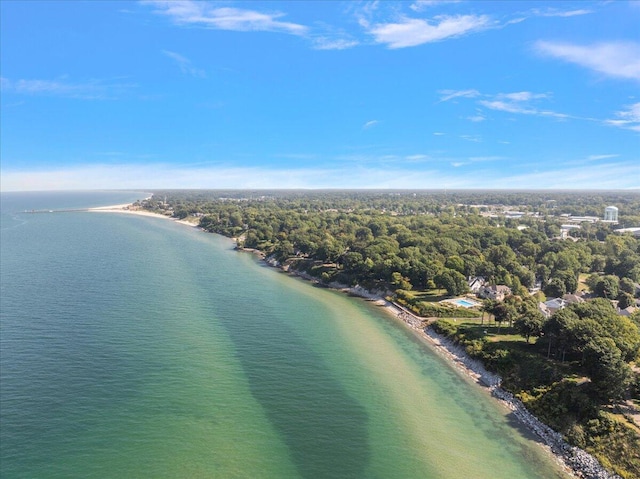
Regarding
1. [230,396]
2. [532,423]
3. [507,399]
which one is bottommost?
[532,423]

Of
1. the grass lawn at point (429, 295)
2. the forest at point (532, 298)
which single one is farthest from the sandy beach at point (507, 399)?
the grass lawn at point (429, 295)

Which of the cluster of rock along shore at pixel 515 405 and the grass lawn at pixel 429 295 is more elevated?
the grass lawn at pixel 429 295

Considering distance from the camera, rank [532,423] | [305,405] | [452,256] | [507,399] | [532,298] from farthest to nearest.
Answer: [452,256]
[532,298]
[507,399]
[305,405]
[532,423]

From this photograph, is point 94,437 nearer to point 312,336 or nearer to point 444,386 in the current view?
point 312,336

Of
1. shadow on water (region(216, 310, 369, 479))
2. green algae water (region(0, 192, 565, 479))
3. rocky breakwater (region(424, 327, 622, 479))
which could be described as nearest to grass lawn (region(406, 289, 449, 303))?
green algae water (region(0, 192, 565, 479))

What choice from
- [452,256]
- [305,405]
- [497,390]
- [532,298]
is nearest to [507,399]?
[497,390]

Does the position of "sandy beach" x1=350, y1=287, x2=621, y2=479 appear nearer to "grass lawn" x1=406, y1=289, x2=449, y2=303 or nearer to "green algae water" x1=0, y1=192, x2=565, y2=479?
"green algae water" x1=0, y1=192, x2=565, y2=479

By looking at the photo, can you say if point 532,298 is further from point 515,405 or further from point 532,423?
point 532,423

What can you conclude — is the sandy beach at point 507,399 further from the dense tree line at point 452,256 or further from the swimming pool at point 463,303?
the dense tree line at point 452,256
